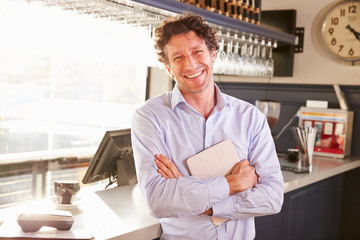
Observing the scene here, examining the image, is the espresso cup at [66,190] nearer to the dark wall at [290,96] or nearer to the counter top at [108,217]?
the counter top at [108,217]

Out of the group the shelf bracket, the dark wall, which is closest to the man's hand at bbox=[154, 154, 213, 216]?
the dark wall

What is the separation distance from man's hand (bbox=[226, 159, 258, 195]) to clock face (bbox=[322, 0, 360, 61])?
2544mm

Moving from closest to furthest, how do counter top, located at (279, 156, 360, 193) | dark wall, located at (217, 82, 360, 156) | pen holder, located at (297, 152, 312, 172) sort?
counter top, located at (279, 156, 360, 193) < pen holder, located at (297, 152, 312, 172) < dark wall, located at (217, 82, 360, 156)

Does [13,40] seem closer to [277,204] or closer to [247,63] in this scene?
[247,63]

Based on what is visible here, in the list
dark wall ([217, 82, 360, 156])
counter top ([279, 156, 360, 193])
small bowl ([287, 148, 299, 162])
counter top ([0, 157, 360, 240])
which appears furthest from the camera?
dark wall ([217, 82, 360, 156])

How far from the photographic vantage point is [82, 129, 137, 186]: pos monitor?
7.70ft

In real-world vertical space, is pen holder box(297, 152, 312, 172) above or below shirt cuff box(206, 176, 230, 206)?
below

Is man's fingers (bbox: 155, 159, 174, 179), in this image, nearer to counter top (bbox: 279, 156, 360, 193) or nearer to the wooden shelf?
the wooden shelf

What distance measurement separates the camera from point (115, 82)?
6062 millimetres

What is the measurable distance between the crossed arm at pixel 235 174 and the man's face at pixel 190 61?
32cm

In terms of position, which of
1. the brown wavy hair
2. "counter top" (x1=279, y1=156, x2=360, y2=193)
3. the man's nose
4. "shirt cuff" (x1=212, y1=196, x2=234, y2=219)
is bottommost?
"counter top" (x1=279, y1=156, x2=360, y2=193)

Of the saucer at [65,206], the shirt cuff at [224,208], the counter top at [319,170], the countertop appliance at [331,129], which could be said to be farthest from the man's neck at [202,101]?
the countertop appliance at [331,129]

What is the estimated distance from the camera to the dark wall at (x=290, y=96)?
4.19 m

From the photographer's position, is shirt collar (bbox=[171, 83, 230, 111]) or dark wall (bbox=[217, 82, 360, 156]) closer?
shirt collar (bbox=[171, 83, 230, 111])
